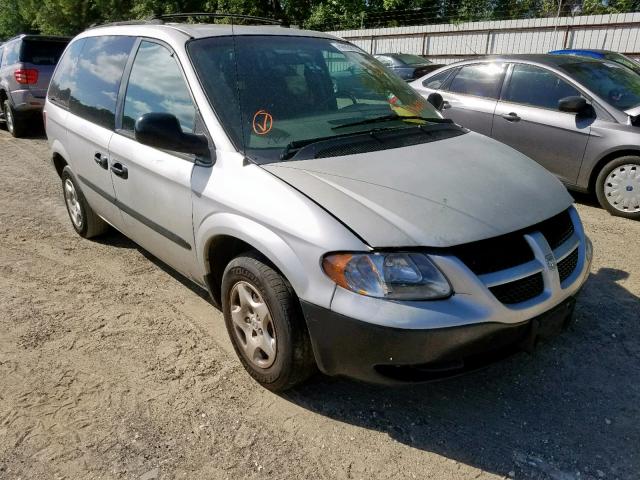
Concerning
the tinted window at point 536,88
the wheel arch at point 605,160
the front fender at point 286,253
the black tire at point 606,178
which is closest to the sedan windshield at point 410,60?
the tinted window at point 536,88

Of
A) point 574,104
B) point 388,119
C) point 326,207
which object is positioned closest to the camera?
point 326,207

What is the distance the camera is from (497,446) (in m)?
2.38

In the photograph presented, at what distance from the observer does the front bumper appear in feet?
6.86

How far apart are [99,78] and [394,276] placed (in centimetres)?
296

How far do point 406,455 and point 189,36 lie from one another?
257 cm

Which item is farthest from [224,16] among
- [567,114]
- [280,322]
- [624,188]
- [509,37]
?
[509,37]

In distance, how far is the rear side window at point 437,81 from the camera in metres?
6.83

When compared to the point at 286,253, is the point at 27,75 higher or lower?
lower

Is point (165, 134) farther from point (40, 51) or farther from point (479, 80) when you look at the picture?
point (40, 51)

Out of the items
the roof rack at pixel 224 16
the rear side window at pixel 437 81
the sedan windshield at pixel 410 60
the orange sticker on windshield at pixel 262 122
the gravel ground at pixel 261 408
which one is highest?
the roof rack at pixel 224 16

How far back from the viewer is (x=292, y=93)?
304 centimetres

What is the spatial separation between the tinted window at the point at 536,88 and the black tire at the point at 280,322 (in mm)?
4462

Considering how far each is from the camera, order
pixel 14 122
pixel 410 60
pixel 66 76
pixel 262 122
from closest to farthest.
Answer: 1. pixel 262 122
2. pixel 66 76
3. pixel 14 122
4. pixel 410 60

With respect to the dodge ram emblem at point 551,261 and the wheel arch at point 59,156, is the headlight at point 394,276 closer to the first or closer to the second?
the dodge ram emblem at point 551,261
